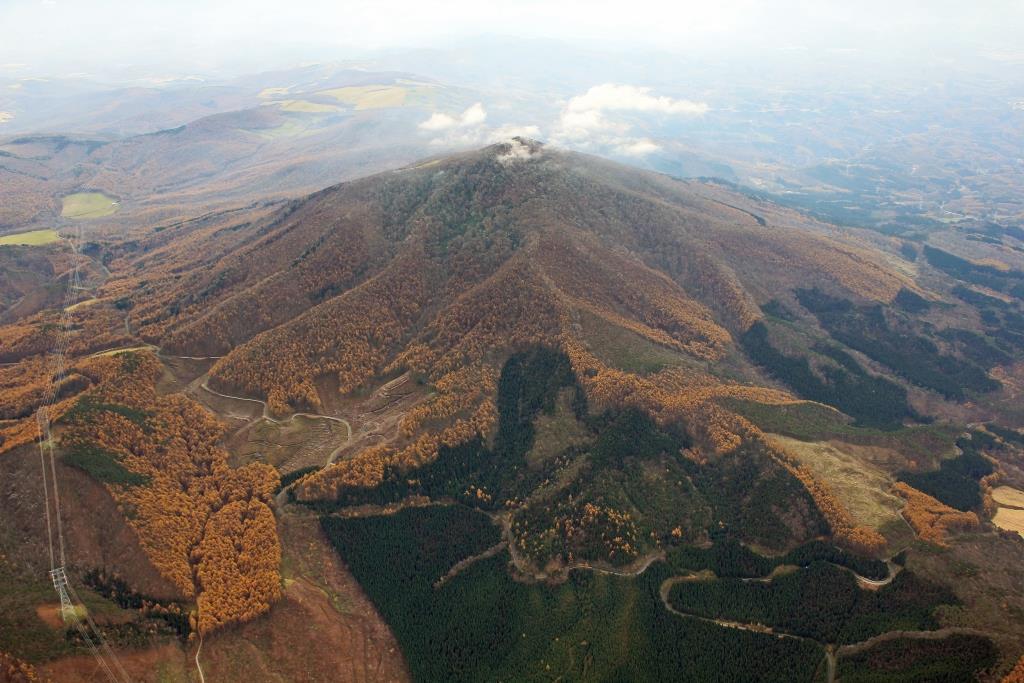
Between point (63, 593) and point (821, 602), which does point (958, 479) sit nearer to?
point (821, 602)

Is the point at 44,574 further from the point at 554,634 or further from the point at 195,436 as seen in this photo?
the point at 554,634

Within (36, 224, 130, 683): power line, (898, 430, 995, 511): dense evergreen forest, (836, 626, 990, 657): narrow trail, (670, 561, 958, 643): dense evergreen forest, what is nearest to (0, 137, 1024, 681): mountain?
(836, 626, 990, 657): narrow trail

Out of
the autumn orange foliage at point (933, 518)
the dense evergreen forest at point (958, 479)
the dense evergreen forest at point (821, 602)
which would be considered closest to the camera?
the dense evergreen forest at point (821, 602)

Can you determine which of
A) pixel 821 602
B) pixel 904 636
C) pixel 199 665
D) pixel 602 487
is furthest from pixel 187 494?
pixel 904 636

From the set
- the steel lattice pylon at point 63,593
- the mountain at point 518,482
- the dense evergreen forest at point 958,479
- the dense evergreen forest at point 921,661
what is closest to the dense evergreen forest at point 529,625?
the mountain at point 518,482

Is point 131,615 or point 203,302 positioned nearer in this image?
point 131,615

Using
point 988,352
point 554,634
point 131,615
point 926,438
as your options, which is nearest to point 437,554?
point 554,634

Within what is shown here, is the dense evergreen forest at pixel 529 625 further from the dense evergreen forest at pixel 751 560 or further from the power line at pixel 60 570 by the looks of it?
the power line at pixel 60 570
